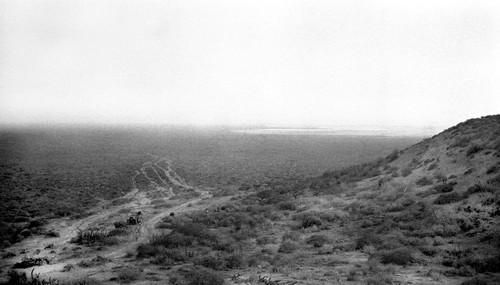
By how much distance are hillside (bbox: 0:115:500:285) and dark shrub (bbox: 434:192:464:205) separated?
2.4 inches

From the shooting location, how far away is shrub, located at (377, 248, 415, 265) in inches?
583

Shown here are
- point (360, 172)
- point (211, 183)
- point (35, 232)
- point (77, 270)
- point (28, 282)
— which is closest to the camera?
point (28, 282)

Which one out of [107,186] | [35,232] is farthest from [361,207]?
[107,186]

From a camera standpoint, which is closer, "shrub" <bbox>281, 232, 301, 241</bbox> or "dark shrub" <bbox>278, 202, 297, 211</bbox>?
"shrub" <bbox>281, 232, 301, 241</bbox>

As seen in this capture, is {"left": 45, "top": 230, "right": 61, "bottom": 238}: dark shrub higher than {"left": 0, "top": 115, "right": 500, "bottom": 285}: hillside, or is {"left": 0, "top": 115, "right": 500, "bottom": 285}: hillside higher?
{"left": 0, "top": 115, "right": 500, "bottom": 285}: hillside

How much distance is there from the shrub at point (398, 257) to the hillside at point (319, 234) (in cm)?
5

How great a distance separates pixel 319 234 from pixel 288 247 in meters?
3.37

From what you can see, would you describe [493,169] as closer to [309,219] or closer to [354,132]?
[309,219]

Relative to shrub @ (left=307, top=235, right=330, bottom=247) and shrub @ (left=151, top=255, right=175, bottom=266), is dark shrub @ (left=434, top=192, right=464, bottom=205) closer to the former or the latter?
shrub @ (left=307, top=235, right=330, bottom=247)

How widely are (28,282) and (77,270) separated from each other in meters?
2.16

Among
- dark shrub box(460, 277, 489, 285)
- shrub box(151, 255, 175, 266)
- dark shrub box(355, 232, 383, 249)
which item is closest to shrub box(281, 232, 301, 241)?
dark shrub box(355, 232, 383, 249)

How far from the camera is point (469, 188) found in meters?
21.4

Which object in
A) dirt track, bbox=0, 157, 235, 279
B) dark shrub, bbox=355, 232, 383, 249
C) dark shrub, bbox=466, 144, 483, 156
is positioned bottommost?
dirt track, bbox=0, 157, 235, 279

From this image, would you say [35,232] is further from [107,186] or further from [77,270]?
[107,186]
